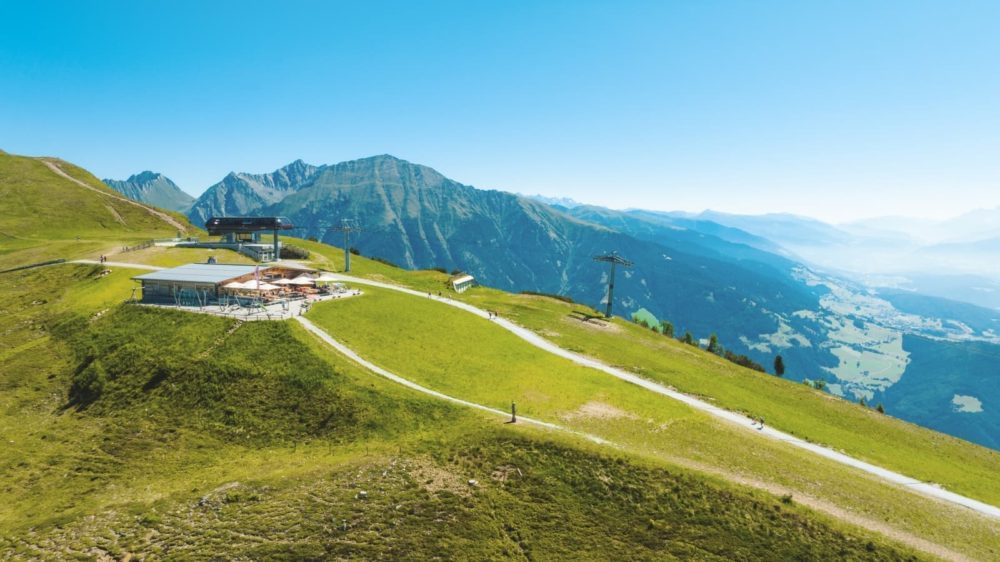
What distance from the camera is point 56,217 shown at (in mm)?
146750

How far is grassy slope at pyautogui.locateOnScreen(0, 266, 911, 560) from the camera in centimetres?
2741

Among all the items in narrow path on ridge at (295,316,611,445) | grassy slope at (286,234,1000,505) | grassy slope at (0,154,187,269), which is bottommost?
grassy slope at (286,234,1000,505)

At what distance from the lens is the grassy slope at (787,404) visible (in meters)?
45.9

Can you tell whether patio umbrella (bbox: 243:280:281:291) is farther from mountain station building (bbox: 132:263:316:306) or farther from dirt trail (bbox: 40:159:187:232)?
dirt trail (bbox: 40:159:187:232)

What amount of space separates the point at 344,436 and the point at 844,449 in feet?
171

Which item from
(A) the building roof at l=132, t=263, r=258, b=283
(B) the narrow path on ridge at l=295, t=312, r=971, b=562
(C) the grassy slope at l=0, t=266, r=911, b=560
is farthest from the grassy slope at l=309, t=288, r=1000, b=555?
(A) the building roof at l=132, t=263, r=258, b=283

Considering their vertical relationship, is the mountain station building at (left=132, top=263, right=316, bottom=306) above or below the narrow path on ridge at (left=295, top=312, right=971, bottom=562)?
above

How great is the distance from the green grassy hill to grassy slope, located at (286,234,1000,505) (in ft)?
1.54

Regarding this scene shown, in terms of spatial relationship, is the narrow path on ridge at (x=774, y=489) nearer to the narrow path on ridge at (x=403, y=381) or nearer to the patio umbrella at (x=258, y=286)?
the narrow path on ridge at (x=403, y=381)

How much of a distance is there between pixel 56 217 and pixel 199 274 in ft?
439

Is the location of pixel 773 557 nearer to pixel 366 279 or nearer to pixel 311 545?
pixel 311 545

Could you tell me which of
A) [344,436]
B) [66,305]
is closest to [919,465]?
[344,436]

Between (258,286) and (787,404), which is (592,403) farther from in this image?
(258,286)

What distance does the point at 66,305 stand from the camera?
221ft
